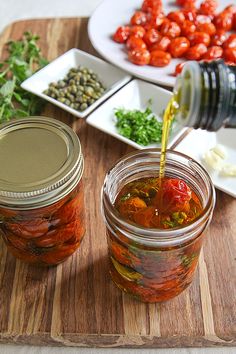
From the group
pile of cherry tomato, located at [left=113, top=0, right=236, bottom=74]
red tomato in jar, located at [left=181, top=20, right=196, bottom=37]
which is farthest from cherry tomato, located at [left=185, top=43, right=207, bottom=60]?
red tomato in jar, located at [left=181, top=20, right=196, bottom=37]

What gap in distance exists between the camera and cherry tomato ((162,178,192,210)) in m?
1.07

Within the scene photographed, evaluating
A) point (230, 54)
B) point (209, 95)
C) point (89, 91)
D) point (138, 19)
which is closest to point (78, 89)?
point (89, 91)

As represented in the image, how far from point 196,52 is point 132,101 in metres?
0.38

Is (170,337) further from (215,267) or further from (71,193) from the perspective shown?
(71,193)

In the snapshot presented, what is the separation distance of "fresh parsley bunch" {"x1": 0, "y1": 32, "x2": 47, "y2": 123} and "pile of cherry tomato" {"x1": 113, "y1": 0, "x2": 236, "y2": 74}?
13.6 inches

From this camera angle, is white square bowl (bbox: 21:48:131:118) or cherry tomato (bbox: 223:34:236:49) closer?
white square bowl (bbox: 21:48:131:118)

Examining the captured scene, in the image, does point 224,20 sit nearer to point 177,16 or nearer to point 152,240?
point 177,16

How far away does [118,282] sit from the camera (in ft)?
3.91

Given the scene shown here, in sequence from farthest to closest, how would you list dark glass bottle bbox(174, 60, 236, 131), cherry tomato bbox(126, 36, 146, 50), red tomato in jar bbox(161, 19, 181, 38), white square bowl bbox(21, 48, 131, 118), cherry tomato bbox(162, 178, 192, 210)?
red tomato in jar bbox(161, 19, 181, 38) < cherry tomato bbox(126, 36, 146, 50) < white square bowl bbox(21, 48, 131, 118) < cherry tomato bbox(162, 178, 192, 210) < dark glass bottle bbox(174, 60, 236, 131)

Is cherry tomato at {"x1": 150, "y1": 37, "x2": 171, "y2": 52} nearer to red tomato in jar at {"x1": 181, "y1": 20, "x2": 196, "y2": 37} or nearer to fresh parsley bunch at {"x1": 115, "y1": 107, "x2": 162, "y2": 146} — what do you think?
red tomato in jar at {"x1": 181, "y1": 20, "x2": 196, "y2": 37}

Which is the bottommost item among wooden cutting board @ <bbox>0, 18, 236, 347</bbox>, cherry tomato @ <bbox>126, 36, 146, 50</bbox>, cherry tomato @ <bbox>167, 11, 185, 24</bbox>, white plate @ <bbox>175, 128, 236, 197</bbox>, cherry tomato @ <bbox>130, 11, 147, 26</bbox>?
wooden cutting board @ <bbox>0, 18, 236, 347</bbox>

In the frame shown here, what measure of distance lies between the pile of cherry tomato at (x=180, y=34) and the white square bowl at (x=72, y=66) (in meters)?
0.10

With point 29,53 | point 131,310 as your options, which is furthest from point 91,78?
point 131,310

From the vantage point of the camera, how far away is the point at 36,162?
41.8 inches
